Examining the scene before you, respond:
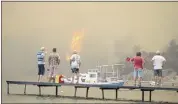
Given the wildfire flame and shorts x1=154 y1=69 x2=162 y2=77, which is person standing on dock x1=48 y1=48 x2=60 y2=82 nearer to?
the wildfire flame

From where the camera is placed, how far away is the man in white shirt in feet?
24.5

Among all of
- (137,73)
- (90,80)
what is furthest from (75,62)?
(137,73)

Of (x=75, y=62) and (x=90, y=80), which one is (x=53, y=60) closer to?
(x=75, y=62)

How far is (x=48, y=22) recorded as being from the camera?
25.8 ft

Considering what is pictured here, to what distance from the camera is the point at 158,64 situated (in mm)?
7492

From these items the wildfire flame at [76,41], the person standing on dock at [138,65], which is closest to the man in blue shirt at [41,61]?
the wildfire flame at [76,41]

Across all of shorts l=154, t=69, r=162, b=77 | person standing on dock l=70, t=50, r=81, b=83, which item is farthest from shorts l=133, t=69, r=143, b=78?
person standing on dock l=70, t=50, r=81, b=83

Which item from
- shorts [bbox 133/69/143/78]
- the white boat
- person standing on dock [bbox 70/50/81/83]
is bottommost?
the white boat

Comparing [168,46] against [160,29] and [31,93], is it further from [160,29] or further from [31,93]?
[31,93]

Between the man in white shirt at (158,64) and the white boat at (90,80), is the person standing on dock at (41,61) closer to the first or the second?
the white boat at (90,80)

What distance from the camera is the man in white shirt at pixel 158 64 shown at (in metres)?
7.48

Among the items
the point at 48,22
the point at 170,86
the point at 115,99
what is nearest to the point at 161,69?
the point at 170,86

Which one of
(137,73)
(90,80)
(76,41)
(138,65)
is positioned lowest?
(90,80)

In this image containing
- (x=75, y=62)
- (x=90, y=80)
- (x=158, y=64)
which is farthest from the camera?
(x=90, y=80)
